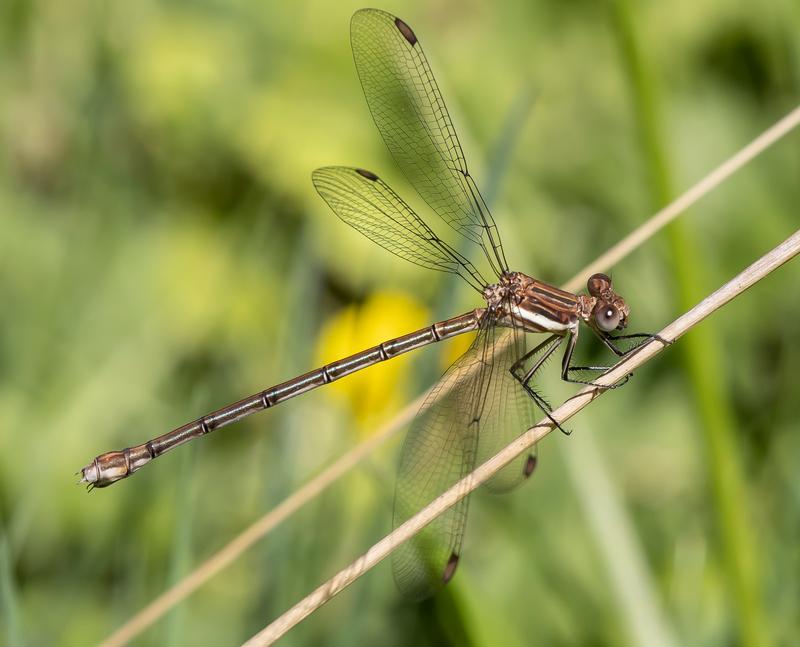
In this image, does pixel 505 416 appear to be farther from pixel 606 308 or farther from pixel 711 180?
pixel 711 180

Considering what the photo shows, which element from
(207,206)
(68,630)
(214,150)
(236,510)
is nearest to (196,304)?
(207,206)

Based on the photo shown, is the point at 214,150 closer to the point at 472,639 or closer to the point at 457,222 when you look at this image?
the point at 457,222

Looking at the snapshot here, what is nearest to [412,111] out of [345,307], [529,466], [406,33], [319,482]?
[406,33]

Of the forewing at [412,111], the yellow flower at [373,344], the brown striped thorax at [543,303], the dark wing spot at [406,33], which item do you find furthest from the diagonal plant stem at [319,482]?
the yellow flower at [373,344]

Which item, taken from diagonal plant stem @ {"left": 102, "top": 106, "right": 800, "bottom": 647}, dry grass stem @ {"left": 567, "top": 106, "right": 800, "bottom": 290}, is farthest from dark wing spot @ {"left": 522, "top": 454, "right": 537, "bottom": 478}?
dry grass stem @ {"left": 567, "top": 106, "right": 800, "bottom": 290}

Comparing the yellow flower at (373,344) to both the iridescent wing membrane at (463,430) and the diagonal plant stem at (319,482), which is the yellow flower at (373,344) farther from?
the diagonal plant stem at (319,482)

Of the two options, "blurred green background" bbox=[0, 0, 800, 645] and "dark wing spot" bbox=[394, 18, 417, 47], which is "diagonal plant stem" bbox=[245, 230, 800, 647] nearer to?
"blurred green background" bbox=[0, 0, 800, 645]

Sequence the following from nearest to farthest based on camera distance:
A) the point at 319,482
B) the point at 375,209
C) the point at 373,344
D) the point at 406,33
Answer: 1. the point at 319,482
2. the point at 406,33
3. the point at 375,209
4. the point at 373,344
